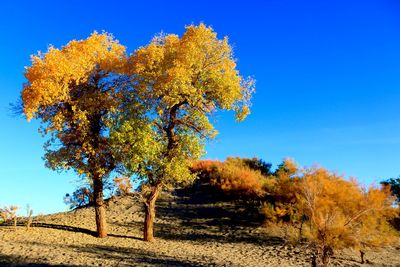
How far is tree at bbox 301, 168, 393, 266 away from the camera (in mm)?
18234

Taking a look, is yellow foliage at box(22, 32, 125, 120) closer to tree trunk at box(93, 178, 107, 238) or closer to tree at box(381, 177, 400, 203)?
tree trunk at box(93, 178, 107, 238)

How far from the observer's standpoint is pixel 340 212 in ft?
64.5

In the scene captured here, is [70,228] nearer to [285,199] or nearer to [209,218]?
[209,218]

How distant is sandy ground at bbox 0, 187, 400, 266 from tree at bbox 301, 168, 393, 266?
311 centimetres

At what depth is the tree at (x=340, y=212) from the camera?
18.2 meters

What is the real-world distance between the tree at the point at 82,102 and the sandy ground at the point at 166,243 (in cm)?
319

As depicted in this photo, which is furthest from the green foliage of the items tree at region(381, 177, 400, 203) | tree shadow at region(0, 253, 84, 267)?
tree at region(381, 177, 400, 203)

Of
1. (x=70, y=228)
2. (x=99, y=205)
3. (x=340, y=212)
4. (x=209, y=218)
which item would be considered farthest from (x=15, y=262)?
(x=209, y=218)

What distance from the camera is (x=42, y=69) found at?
2192cm

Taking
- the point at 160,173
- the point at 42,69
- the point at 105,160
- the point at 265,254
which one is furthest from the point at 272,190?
the point at 42,69

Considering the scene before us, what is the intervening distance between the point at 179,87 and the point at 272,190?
14898mm

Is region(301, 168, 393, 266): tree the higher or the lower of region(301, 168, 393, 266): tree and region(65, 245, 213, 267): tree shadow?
the higher

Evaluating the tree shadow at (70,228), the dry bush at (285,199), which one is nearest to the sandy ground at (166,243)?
the tree shadow at (70,228)

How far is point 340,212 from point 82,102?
1546 centimetres
